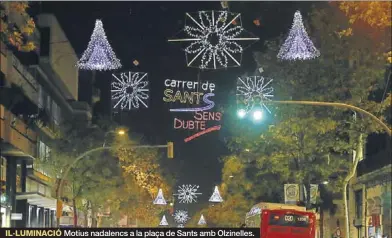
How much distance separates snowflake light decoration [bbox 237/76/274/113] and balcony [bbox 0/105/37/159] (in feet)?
12.0

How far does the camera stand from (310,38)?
396 inches

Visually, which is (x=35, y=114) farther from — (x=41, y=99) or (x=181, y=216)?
(x=181, y=216)

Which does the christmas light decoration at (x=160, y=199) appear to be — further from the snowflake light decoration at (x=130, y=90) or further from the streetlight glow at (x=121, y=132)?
the snowflake light decoration at (x=130, y=90)

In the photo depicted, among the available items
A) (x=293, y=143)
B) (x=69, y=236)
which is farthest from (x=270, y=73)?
(x=69, y=236)

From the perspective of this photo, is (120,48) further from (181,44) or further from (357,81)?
(357,81)

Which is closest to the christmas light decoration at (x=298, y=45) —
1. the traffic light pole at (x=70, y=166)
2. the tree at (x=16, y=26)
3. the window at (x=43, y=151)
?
the traffic light pole at (x=70, y=166)

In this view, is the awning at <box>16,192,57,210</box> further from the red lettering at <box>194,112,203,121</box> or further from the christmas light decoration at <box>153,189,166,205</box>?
the red lettering at <box>194,112,203,121</box>

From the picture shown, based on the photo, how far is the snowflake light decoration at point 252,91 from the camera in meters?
9.60

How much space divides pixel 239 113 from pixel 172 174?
137 cm

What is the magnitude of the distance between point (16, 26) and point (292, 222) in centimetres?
450

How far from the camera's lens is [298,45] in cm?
1018

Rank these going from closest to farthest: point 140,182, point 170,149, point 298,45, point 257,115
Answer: point 257,115
point 170,149
point 298,45
point 140,182

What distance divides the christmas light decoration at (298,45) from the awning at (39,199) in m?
4.21

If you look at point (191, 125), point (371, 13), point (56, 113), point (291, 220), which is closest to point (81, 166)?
point (56, 113)
